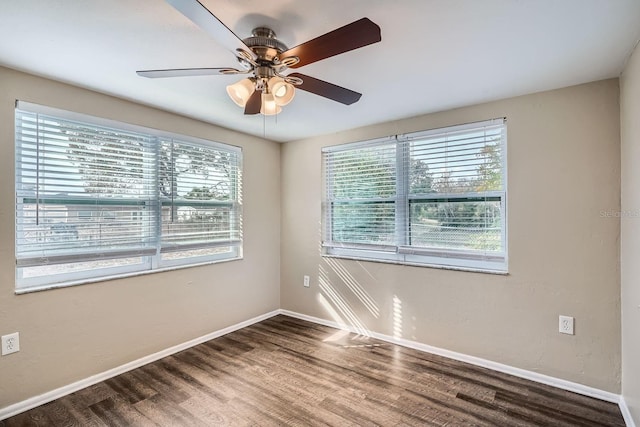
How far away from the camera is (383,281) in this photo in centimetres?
324

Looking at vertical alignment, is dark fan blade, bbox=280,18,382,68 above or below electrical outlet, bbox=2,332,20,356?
above

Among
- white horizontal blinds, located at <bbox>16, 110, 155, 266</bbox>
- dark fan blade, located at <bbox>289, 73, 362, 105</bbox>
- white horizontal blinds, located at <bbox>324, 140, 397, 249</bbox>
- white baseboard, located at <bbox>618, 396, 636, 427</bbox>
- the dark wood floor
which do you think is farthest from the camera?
white horizontal blinds, located at <bbox>324, 140, 397, 249</bbox>

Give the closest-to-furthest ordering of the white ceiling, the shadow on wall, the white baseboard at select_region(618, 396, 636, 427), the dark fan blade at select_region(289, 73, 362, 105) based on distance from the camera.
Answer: the white ceiling
the dark fan blade at select_region(289, 73, 362, 105)
the white baseboard at select_region(618, 396, 636, 427)
the shadow on wall

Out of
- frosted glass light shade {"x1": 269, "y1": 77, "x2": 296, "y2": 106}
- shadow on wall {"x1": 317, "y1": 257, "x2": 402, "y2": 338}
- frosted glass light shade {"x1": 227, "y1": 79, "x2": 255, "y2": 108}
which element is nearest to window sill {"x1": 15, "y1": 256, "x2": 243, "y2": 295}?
shadow on wall {"x1": 317, "y1": 257, "x2": 402, "y2": 338}

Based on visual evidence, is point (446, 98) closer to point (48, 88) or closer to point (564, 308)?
point (564, 308)

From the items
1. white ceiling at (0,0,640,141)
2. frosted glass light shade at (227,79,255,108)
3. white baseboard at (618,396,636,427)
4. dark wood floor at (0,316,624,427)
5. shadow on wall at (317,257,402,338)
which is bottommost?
dark wood floor at (0,316,624,427)

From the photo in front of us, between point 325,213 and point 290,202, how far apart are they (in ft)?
1.78

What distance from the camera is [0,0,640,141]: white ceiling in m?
1.46

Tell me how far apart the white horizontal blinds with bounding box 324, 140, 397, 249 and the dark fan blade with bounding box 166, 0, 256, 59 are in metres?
2.17

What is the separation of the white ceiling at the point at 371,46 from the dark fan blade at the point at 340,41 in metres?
0.23

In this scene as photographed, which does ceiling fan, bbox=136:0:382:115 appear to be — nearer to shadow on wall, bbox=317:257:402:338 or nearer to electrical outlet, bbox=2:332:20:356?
electrical outlet, bbox=2:332:20:356

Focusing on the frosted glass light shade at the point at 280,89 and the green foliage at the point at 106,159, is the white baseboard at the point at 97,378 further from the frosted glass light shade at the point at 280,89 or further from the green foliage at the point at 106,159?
the frosted glass light shade at the point at 280,89

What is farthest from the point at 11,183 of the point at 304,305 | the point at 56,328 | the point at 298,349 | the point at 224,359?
the point at 304,305

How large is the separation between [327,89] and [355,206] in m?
1.93
